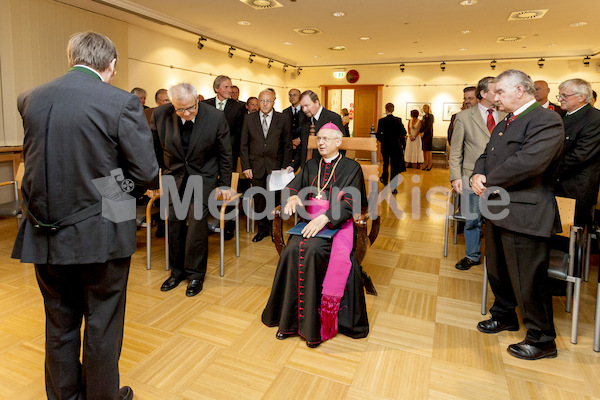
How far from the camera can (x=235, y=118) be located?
4.98 meters

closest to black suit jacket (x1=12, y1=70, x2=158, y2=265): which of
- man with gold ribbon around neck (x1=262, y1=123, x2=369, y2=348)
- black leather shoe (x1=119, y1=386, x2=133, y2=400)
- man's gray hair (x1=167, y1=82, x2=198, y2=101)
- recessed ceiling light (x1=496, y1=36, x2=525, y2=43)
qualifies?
black leather shoe (x1=119, y1=386, x2=133, y2=400)

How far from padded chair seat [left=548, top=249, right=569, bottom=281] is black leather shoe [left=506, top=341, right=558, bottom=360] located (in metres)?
0.42

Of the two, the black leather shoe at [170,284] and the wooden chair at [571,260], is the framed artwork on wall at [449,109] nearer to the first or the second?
the wooden chair at [571,260]

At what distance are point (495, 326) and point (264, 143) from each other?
9.78 feet

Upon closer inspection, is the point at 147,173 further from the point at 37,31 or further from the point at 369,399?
the point at 37,31

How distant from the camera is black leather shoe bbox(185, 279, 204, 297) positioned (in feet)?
10.7

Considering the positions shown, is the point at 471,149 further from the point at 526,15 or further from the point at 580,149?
the point at 526,15

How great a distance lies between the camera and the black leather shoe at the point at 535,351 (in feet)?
7.93

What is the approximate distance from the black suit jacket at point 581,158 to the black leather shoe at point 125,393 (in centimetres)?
355

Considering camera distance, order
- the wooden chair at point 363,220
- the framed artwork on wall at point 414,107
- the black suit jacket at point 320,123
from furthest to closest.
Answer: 1. the framed artwork on wall at point 414,107
2. the black suit jacket at point 320,123
3. the wooden chair at point 363,220

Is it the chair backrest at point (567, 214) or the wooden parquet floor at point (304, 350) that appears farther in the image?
the chair backrest at point (567, 214)

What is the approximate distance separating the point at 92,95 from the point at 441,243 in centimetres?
421

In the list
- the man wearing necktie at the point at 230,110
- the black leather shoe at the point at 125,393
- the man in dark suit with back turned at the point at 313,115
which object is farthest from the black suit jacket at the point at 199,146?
the black leather shoe at the point at 125,393

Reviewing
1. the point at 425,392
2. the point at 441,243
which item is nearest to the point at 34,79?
the point at 441,243
